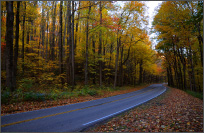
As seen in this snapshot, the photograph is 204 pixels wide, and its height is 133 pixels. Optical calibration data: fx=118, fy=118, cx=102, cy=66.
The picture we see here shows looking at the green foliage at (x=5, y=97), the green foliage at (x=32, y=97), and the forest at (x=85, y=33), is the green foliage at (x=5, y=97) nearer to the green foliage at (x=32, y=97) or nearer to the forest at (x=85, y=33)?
the forest at (x=85, y=33)

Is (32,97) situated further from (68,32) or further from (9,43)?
(68,32)

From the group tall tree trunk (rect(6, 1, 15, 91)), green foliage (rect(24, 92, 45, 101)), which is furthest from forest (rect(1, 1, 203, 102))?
green foliage (rect(24, 92, 45, 101))

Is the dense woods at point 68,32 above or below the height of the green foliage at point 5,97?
above

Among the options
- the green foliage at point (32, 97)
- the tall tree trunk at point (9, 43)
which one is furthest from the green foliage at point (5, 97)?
the tall tree trunk at point (9, 43)

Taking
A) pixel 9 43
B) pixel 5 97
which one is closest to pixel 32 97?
pixel 5 97

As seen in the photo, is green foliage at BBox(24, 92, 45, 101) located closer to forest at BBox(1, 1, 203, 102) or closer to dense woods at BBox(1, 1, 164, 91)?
forest at BBox(1, 1, 203, 102)

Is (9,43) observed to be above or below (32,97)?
above

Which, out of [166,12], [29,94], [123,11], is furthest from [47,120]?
[123,11]

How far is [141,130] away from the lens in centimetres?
461

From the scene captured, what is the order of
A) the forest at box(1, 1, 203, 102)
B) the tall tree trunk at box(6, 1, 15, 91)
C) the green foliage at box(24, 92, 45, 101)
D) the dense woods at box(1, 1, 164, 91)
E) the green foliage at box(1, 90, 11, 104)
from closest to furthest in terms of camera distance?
the green foliage at box(1, 90, 11, 104)
the green foliage at box(24, 92, 45, 101)
the tall tree trunk at box(6, 1, 15, 91)
the forest at box(1, 1, 203, 102)
the dense woods at box(1, 1, 164, 91)

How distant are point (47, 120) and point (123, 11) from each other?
18.2 meters

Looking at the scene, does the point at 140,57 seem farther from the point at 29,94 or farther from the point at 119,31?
the point at 29,94

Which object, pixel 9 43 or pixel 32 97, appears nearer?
pixel 32 97

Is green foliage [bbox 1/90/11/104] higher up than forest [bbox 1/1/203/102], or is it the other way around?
forest [bbox 1/1/203/102]
